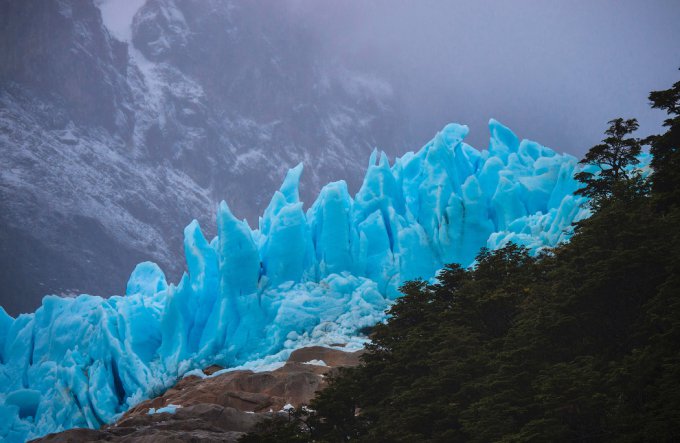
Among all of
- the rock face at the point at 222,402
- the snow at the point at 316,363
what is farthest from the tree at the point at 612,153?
the snow at the point at 316,363

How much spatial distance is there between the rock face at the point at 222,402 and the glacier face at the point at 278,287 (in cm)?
334

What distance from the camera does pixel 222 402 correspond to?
120ft

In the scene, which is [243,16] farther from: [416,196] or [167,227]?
[416,196]

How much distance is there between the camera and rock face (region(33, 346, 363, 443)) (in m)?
Result: 30.0

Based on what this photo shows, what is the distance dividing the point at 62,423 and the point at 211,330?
958cm

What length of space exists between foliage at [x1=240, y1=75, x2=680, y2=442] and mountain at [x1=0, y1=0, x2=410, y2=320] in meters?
66.4

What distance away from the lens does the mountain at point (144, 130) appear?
9712cm

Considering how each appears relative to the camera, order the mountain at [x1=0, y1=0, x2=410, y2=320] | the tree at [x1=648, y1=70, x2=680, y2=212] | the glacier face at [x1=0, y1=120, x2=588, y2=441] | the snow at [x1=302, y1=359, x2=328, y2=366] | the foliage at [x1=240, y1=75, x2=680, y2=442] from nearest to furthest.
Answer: the foliage at [x1=240, y1=75, x2=680, y2=442]
the tree at [x1=648, y1=70, x2=680, y2=212]
the snow at [x1=302, y1=359, x2=328, y2=366]
the glacier face at [x1=0, y1=120, x2=588, y2=441]
the mountain at [x1=0, y1=0, x2=410, y2=320]

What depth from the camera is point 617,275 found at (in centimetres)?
2211

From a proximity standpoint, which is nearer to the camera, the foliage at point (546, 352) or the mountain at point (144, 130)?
the foliage at point (546, 352)

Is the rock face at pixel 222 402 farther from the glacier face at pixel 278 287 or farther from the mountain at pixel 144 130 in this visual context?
the mountain at pixel 144 130

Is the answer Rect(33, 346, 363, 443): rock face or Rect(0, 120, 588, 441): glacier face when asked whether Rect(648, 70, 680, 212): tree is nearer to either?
Rect(33, 346, 363, 443): rock face

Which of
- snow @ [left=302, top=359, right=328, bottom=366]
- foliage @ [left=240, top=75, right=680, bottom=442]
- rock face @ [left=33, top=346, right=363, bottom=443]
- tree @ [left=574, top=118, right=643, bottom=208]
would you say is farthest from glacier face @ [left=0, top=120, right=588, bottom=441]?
foliage @ [left=240, top=75, right=680, bottom=442]

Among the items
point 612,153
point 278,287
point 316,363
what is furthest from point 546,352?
point 278,287
